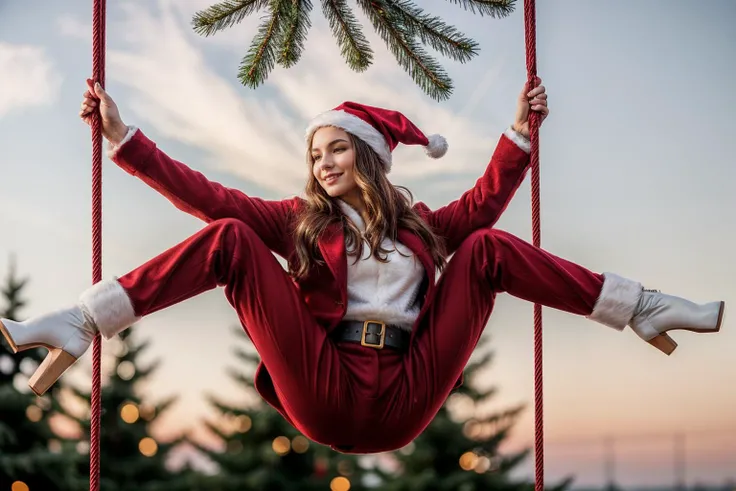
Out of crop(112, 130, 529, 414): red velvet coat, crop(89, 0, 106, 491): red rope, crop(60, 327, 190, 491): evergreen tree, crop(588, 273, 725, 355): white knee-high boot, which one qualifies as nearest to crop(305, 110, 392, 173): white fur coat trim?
crop(112, 130, 529, 414): red velvet coat

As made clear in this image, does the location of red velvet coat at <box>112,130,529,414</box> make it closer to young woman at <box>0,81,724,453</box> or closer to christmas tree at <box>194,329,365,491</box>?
young woman at <box>0,81,724,453</box>

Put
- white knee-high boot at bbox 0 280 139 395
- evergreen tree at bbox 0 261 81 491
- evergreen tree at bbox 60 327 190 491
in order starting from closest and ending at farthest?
1. white knee-high boot at bbox 0 280 139 395
2. evergreen tree at bbox 0 261 81 491
3. evergreen tree at bbox 60 327 190 491

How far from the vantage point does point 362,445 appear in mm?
2682

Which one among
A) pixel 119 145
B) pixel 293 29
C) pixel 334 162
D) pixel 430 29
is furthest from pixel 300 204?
pixel 430 29

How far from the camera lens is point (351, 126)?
2.99 meters

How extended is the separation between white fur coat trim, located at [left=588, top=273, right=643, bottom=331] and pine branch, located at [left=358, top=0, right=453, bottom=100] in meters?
0.97

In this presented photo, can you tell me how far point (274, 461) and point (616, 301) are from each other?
8.41m

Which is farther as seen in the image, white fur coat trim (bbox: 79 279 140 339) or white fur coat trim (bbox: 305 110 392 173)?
white fur coat trim (bbox: 305 110 392 173)

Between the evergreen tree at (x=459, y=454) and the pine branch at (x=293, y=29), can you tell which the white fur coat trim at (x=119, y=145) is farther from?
the evergreen tree at (x=459, y=454)

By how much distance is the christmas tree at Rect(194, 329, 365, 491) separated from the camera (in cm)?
1056

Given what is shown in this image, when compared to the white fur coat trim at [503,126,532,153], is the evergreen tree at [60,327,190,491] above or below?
below

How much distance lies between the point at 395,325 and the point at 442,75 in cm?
99

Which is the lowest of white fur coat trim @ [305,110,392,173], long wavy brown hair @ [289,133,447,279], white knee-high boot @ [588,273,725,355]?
white knee-high boot @ [588,273,725,355]

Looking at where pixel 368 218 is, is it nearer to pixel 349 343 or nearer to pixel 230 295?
pixel 349 343
